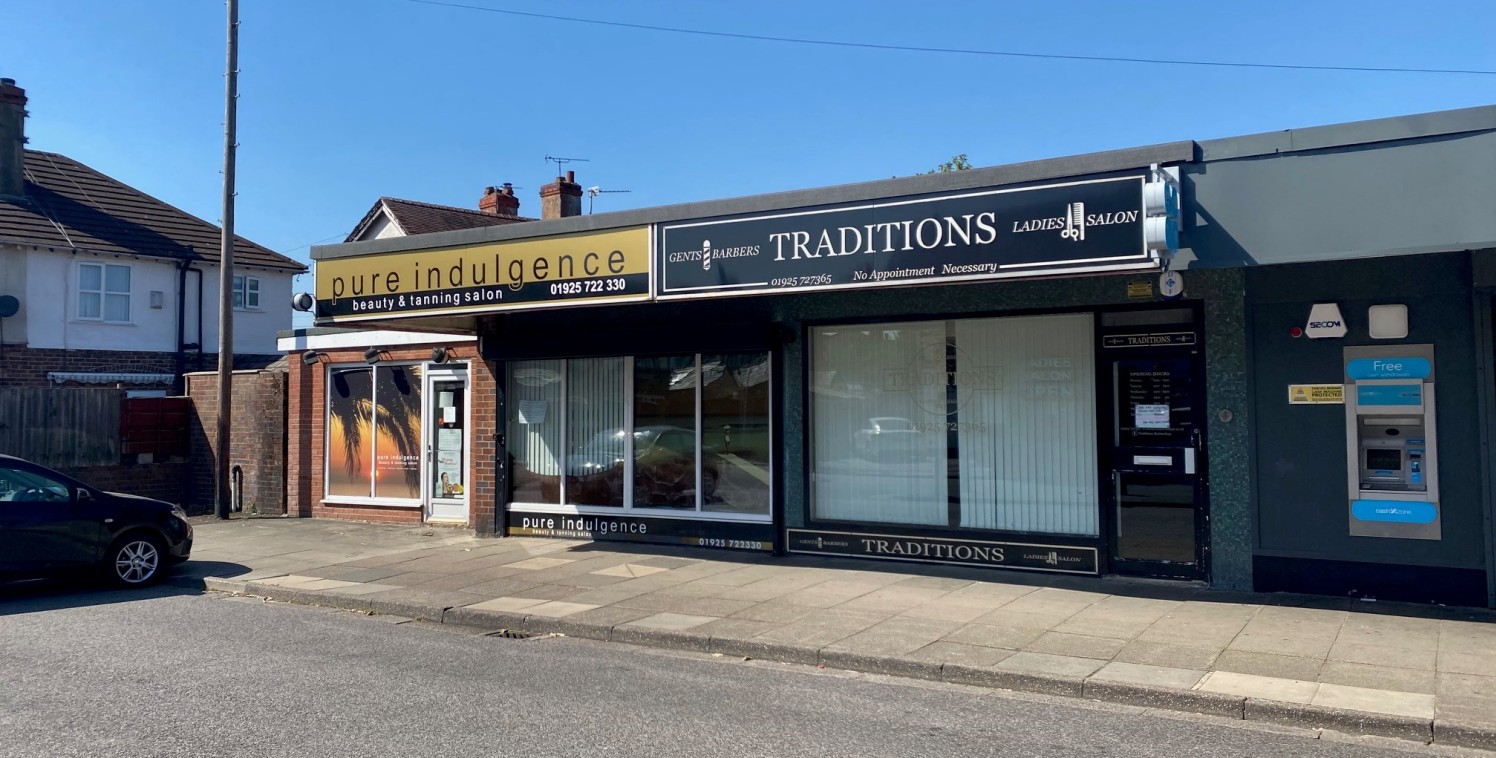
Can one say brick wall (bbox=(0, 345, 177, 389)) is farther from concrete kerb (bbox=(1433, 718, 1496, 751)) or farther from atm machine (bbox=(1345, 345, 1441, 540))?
concrete kerb (bbox=(1433, 718, 1496, 751))

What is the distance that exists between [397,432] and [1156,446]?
10.7 m

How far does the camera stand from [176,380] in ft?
82.3

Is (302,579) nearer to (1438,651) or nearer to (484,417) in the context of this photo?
(484,417)

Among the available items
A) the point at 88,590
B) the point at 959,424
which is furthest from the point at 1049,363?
the point at 88,590

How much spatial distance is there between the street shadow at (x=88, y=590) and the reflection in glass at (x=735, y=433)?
537 cm

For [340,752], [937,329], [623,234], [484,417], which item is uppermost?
[623,234]

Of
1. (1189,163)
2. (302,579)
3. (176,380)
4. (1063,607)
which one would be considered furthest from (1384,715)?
(176,380)

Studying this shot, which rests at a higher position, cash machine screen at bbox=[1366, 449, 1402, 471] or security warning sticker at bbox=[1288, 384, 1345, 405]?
security warning sticker at bbox=[1288, 384, 1345, 405]

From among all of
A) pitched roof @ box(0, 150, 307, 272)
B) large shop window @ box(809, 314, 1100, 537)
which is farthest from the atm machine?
pitched roof @ box(0, 150, 307, 272)

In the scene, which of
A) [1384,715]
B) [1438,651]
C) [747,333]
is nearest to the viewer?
[1384,715]

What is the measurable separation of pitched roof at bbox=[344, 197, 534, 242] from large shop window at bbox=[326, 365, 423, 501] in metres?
5.61

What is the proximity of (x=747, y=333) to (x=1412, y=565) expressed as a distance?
6674mm

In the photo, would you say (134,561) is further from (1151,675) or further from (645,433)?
(1151,675)

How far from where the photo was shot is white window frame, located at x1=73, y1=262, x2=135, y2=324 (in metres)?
24.0
